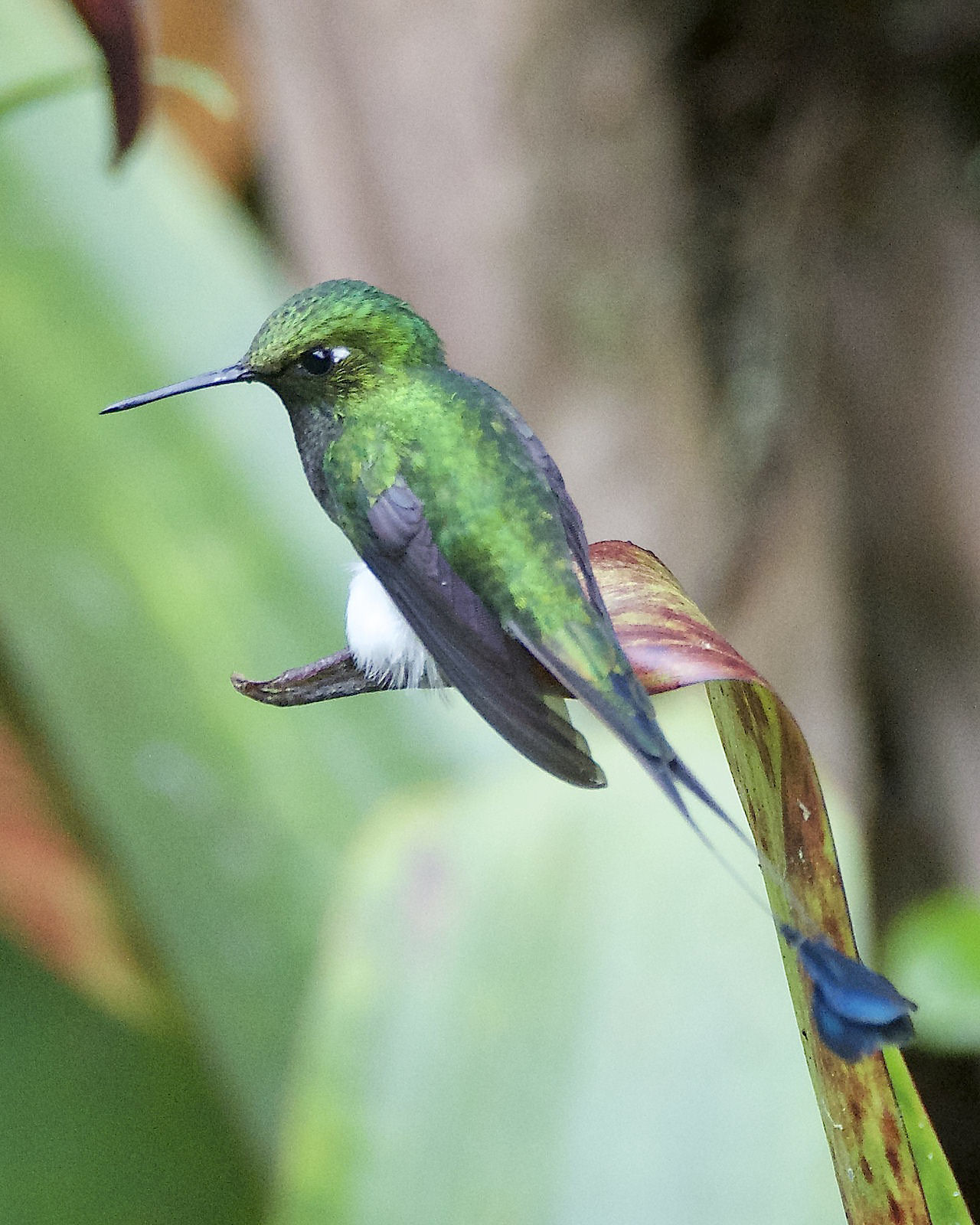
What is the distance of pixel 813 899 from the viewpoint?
0.93 feet

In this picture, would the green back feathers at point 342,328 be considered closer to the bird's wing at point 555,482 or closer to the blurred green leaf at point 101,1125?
the bird's wing at point 555,482

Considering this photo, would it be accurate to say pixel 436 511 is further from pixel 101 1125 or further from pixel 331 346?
pixel 101 1125

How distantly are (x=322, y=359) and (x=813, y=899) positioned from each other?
0.22 meters

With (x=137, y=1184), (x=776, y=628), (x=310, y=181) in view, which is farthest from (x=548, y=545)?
(x=310, y=181)

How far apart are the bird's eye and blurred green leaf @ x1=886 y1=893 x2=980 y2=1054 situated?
0.54 metres

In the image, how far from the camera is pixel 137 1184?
2.27 ft

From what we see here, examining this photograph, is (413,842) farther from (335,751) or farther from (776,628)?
(776,628)

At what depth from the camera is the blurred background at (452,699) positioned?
544 millimetres

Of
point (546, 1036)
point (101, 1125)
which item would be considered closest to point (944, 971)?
point (546, 1036)

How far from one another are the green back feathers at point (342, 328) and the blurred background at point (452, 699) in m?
0.18

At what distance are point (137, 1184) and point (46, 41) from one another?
2.27 ft

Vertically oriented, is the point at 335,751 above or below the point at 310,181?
below

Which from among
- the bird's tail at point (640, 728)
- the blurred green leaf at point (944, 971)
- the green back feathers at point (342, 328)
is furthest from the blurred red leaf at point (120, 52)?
the blurred green leaf at point (944, 971)

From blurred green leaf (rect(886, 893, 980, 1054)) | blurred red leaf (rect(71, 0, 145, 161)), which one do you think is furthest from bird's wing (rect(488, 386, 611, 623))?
blurred green leaf (rect(886, 893, 980, 1054))
